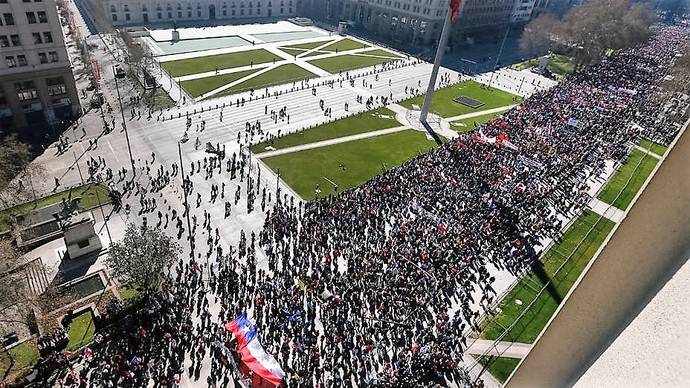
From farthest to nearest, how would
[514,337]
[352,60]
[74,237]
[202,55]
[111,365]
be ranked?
1. [352,60]
2. [202,55]
3. [74,237]
4. [514,337]
5. [111,365]

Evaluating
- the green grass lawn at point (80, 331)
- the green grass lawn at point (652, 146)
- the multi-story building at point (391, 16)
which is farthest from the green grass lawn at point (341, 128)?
the multi-story building at point (391, 16)

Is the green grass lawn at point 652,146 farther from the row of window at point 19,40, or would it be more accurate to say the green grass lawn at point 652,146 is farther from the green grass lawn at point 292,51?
the row of window at point 19,40

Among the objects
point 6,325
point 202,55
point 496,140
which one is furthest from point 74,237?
point 202,55

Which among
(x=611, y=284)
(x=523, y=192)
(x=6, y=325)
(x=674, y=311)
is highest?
(x=674, y=311)

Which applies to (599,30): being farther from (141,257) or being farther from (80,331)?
(80,331)

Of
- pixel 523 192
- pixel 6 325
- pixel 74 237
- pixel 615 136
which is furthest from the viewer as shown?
pixel 615 136

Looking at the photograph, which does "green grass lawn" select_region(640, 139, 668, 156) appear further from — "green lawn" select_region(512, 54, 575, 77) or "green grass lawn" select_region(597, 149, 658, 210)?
"green lawn" select_region(512, 54, 575, 77)

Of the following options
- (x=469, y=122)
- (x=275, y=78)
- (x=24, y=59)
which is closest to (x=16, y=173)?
(x=24, y=59)

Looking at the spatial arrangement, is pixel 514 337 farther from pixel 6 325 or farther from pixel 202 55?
pixel 202 55
